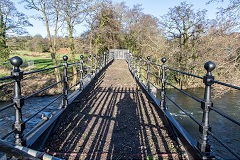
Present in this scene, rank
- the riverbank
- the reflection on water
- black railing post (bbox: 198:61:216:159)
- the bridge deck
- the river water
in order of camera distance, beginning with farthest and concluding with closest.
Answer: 1. the riverbank
2. the river water
3. the reflection on water
4. the bridge deck
5. black railing post (bbox: 198:61:216:159)

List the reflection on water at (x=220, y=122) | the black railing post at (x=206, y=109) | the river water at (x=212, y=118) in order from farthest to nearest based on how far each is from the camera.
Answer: the river water at (x=212, y=118)
the reflection on water at (x=220, y=122)
the black railing post at (x=206, y=109)

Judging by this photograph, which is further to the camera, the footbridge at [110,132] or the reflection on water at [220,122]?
the reflection on water at [220,122]

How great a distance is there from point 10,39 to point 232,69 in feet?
66.7

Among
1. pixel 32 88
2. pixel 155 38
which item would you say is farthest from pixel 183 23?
pixel 32 88

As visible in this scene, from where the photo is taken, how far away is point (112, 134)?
3641 mm

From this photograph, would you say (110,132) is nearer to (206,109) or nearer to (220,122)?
(206,109)

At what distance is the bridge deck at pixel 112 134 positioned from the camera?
293cm

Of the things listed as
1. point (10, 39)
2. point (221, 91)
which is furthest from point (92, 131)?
point (10, 39)

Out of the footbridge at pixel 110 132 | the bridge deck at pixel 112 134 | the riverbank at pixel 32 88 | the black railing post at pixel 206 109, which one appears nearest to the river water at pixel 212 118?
the riverbank at pixel 32 88

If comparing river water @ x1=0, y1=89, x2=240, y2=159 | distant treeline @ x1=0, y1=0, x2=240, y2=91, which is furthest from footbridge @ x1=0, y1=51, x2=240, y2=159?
distant treeline @ x1=0, y1=0, x2=240, y2=91

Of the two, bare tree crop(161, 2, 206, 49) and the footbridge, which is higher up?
bare tree crop(161, 2, 206, 49)

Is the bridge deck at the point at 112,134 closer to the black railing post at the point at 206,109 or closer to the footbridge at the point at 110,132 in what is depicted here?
the footbridge at the point at 110,132

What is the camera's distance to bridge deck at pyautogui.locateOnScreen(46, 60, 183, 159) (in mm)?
2934

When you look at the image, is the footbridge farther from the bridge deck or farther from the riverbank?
the riverbank
